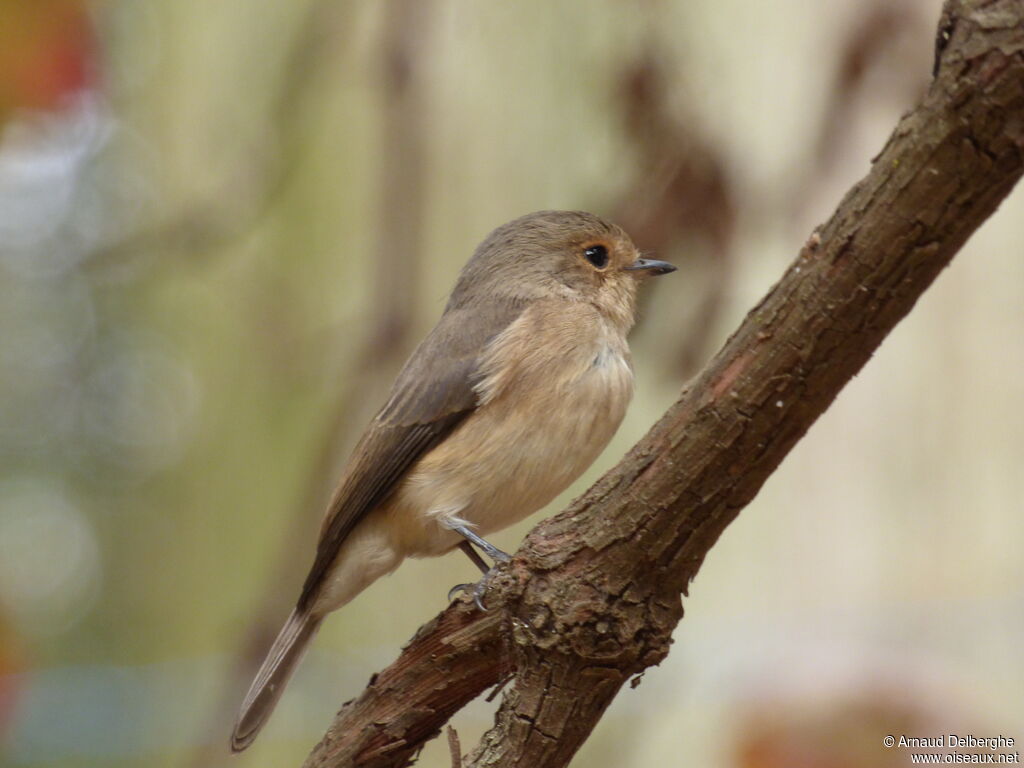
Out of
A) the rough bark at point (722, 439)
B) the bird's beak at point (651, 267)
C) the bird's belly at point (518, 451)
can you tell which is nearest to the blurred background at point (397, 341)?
the bird's beak at point (651, 267)

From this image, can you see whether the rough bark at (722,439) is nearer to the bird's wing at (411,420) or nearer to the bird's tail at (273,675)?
the bird's wing at (411,420)

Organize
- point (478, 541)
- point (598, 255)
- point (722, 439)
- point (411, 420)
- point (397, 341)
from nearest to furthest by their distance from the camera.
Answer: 1. point (722, 439)
2. point (478, 541)
3. point (411, 420)
4. point (397, 341)
5. point (598, 255)

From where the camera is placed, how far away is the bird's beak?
378cm

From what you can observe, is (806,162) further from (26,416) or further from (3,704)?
(26,416)

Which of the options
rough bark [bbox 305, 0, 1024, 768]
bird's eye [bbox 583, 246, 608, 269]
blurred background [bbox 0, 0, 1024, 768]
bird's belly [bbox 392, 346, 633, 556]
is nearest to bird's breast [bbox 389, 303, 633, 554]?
bird's belly [bbox 392, 346, 633, 556]

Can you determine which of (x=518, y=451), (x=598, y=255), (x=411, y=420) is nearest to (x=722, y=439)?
(x=518, y=451)

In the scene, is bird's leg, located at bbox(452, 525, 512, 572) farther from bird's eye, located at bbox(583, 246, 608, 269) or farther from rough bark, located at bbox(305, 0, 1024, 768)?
bird's eye, located at bbox(583, 246, 608, 269)

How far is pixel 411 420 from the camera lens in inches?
140

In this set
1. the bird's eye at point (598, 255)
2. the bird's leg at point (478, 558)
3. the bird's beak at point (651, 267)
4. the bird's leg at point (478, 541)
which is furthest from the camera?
the bird's eye at point (598, 255)

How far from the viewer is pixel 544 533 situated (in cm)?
240

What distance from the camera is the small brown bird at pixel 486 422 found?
3.38m

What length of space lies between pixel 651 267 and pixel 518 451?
2.72ft

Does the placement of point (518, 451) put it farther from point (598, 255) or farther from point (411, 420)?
point (598, 255)

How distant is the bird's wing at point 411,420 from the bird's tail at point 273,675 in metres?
0.07
